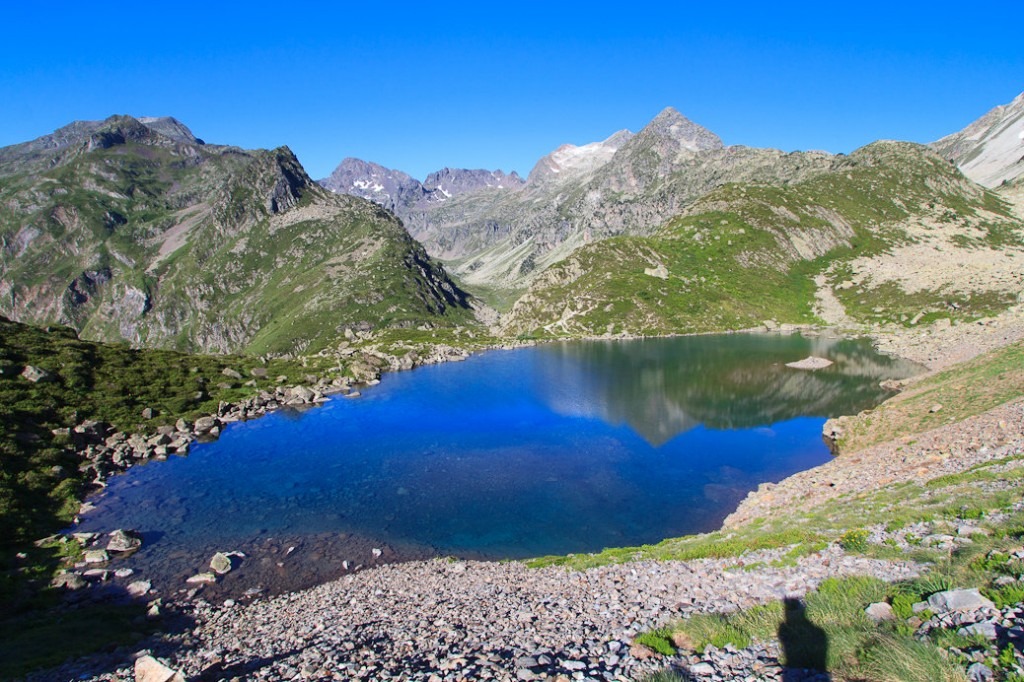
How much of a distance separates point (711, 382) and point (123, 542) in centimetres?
9297

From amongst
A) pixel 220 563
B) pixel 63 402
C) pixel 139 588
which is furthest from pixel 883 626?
pixel 63 402

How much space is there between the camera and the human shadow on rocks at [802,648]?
15.3 m

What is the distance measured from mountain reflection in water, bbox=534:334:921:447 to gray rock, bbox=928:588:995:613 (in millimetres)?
53444

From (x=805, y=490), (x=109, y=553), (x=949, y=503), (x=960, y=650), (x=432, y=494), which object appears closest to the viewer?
(x=960, y=650)

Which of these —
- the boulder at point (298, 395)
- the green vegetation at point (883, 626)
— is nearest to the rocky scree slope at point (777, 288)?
the boulder at point (298, 395)

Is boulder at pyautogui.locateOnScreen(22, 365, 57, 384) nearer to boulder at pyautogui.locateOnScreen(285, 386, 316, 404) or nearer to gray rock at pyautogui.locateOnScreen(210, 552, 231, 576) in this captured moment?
boulder at pyautogui.locateOnScreen(285, 386, 316, 404)

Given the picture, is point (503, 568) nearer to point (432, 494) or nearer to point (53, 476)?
point (432, 494)

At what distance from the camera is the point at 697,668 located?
17.4 meters

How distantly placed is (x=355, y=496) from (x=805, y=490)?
145 ft

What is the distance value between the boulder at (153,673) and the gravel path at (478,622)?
A: 1.20 m

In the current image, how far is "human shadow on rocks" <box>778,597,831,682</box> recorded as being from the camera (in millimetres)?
15305

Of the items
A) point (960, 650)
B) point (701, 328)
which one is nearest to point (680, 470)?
point (960, 650)

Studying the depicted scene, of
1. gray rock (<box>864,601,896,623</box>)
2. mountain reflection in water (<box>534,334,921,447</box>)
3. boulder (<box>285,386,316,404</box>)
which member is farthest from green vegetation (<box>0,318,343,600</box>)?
mountain reflection in water (<box>534,334,921,447</box>)

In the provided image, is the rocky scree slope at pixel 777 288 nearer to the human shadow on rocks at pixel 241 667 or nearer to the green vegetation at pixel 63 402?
the green vegetation at pixel 63 402
